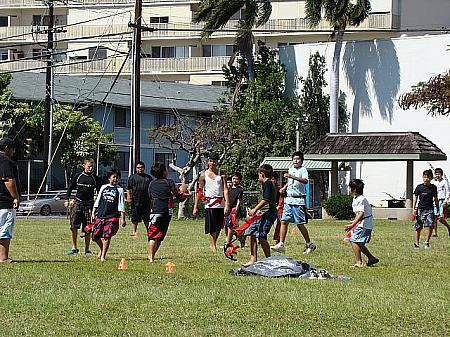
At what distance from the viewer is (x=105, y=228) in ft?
61.8

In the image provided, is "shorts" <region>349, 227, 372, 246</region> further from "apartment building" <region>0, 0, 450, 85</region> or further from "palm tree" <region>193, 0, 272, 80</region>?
"apartment building" <region>0, 0, 450, 85</region>

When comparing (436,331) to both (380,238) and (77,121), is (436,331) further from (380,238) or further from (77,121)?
(77,121)

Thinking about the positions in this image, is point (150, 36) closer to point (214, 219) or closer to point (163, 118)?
point (163, 118)

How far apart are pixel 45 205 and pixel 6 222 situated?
36095 mm

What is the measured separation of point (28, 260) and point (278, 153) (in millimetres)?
37234

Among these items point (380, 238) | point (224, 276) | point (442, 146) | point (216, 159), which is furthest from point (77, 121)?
point (224, 276)

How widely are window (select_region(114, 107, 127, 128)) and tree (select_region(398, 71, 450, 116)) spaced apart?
22678 millimetres

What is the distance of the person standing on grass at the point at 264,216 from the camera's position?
56.5ft

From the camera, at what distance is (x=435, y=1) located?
219ft

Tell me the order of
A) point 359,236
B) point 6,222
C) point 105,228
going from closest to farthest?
point 6,222 < point 359,236 < point 105,228

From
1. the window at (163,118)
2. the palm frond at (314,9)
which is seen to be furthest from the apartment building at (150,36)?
the palm frond at (314,9)

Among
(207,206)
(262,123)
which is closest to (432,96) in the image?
(262,123)

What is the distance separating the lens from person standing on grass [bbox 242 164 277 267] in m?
17.2

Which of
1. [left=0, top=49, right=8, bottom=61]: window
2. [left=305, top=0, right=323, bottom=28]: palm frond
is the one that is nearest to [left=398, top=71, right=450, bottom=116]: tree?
[left=305, top=0, right=323, bottom=28]: palm frond
